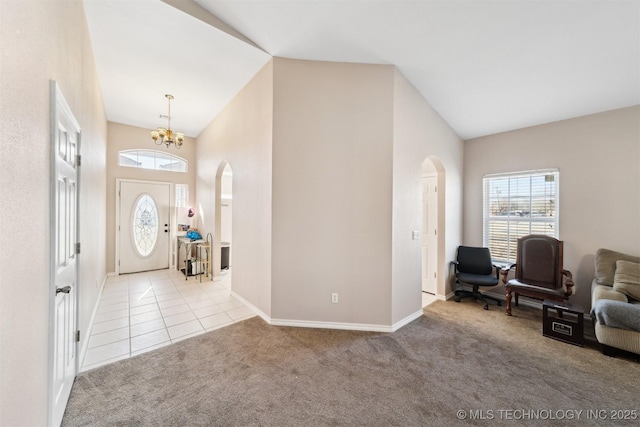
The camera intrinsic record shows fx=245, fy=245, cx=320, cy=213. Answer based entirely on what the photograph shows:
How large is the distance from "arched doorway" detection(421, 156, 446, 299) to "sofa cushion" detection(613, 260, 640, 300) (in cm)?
187

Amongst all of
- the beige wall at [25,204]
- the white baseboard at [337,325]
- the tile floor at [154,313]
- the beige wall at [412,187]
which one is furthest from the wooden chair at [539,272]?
the beige wall at [25,204]

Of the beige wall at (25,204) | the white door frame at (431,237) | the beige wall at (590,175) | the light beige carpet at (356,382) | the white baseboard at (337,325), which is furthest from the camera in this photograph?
the white door frame at (431,237)

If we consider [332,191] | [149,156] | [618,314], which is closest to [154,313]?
[332,191]

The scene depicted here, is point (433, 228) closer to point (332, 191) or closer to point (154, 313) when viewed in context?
point (332, 191)

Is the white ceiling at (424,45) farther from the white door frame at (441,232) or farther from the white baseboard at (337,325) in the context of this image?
the white baseboard at (337,325)

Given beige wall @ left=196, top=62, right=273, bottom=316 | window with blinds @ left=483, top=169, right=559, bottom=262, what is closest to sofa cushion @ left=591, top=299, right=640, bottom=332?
window with blinds @ left=483, top=169, right=559, bottom=262

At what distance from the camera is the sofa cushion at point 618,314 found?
2.34m

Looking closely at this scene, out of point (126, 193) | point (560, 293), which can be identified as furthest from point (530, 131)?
point (126, 193)

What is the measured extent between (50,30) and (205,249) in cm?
424

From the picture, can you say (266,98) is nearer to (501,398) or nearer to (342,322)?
(342,322)

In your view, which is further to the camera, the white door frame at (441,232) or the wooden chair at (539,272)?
the white door frame at (441,232)

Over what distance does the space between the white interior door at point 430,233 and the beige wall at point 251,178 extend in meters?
2.88

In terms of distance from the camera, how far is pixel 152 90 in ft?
12.5

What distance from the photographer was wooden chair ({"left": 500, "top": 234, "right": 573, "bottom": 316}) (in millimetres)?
3246
